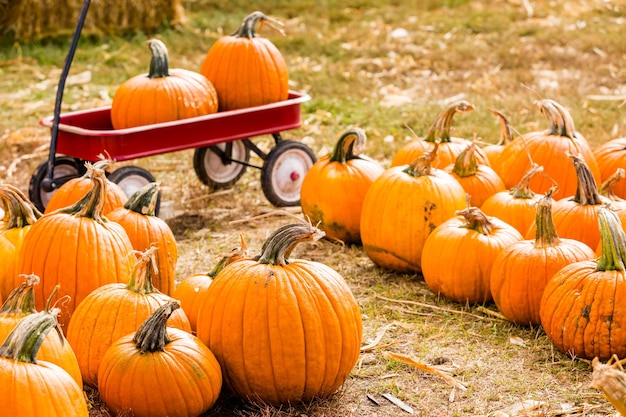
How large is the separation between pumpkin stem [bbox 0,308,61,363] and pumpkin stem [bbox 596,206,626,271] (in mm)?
2123

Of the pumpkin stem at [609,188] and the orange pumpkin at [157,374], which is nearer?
the orange pumpkin at [157,374]

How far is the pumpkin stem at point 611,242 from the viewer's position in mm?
3795

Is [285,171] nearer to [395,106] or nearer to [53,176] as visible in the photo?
[53,176]

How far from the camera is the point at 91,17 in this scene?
11.0 metres

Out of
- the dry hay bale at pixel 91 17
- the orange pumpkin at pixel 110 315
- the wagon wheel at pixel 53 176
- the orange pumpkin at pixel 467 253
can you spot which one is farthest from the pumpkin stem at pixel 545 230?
the dry hay bale at pixel 91 17

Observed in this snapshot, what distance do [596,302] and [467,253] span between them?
84 cm

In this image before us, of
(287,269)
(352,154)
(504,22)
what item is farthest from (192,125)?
(504,22)

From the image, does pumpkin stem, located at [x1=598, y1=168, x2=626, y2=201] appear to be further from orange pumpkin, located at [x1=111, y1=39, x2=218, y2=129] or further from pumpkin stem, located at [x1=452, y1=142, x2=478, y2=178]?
orange pumpkin, located at [x1=111, y1=39, x2=218, y2=129]

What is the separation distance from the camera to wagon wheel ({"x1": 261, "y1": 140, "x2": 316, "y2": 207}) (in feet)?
20.5

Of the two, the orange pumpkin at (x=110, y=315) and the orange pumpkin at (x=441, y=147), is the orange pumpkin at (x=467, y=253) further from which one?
the orange pumpkin at (x=110, y=315)

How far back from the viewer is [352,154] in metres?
5.62

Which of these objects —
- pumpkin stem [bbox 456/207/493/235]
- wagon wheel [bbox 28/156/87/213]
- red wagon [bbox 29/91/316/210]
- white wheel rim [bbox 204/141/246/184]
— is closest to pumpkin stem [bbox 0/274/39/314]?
red wagon [bbox 29/91/316/210]

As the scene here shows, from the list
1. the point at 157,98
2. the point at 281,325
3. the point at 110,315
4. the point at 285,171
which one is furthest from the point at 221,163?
the point at 281,325

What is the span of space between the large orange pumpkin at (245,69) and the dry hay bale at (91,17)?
5.06m
